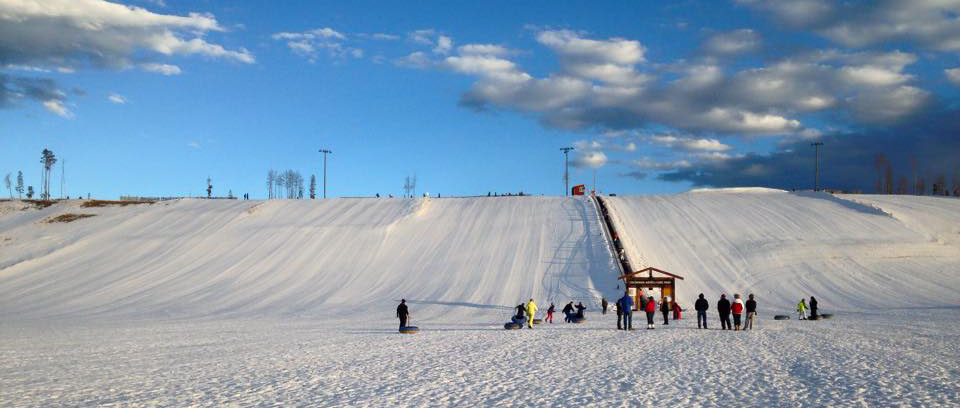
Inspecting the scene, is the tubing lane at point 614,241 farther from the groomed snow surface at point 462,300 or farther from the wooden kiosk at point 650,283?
the wooden kiosk at point 650,283

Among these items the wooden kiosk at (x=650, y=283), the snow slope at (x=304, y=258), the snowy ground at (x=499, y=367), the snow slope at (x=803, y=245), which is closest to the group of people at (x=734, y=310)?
the snowy ground at (x=499, y=367)

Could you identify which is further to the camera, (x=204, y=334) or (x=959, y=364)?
(x=204, y=334)

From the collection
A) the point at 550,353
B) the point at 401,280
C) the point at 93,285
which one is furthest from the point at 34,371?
the point at 93,285

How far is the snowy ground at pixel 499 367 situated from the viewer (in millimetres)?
13008

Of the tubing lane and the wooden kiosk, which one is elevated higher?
the tubing lane

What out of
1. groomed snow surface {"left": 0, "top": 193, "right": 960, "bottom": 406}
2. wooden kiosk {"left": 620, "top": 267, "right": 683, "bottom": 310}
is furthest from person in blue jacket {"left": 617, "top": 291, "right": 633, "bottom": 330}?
wooden kiosk {"left": 620, "top": 267, "right": 683, "bottom": 310}

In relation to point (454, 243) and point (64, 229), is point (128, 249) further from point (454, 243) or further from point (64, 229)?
point (454, 243)

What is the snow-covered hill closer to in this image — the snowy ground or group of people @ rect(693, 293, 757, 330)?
the snowy ground

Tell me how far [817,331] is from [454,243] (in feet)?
119

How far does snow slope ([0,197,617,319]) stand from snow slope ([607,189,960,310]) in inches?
243

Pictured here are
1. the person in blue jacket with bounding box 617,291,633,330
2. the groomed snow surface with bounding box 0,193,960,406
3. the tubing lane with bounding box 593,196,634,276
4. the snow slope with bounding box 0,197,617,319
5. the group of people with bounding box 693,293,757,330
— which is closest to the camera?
the groomed snow surface with bounding box 0,193,960,406

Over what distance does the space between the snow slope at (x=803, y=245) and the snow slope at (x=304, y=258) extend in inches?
243

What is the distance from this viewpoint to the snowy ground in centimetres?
1301

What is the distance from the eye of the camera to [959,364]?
52.6 feet
